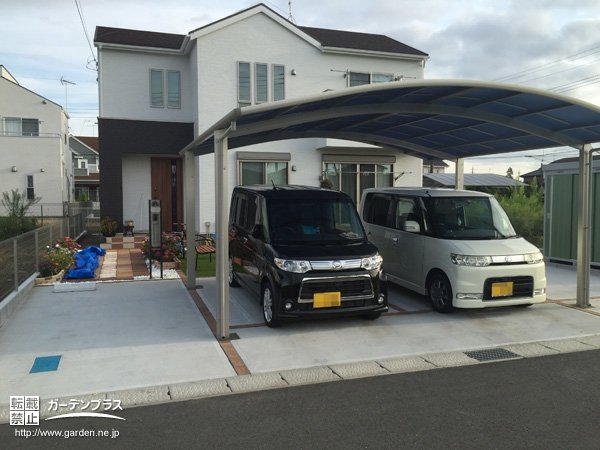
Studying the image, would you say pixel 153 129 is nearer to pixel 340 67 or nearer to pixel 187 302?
pixel 340 67

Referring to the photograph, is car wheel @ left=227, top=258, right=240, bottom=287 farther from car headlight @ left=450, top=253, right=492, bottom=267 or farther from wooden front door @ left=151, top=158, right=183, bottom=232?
wooden front door @ left=151, top=158, right=183, bottom=232

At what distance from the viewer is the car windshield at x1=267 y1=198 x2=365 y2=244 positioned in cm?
658

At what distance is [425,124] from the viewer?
8.22 meters

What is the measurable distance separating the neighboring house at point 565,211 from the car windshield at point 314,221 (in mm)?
5690

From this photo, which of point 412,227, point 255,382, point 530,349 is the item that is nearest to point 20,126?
point 412,227

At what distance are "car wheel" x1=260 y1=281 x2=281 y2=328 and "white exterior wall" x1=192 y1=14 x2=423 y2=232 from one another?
8588 millimetres

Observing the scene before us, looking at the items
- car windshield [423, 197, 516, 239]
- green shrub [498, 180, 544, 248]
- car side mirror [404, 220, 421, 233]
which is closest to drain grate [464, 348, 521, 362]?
car windshield [423, 197, 516, 239]

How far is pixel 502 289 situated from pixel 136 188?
11.6 m

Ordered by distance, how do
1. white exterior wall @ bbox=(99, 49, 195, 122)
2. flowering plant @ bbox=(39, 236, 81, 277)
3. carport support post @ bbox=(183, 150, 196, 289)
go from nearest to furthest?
carport support post @ bbox=(183, 150, 196, 289)
flowering plant @ bbox=(39, 236, 81, 277)
white exterior wall @ bbox=(99, 49, 195, 122)

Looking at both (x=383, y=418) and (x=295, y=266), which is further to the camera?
Answer: (x=295, y=266)

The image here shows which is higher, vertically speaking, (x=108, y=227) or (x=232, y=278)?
(x=108, y=227)

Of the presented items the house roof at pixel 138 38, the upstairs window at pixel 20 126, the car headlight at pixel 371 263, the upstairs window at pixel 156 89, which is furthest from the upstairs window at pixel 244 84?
the upstairs window at pixel 20 126

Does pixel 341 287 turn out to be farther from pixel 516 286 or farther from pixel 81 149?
pixel 81 149

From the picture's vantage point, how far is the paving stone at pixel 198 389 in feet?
13.9
